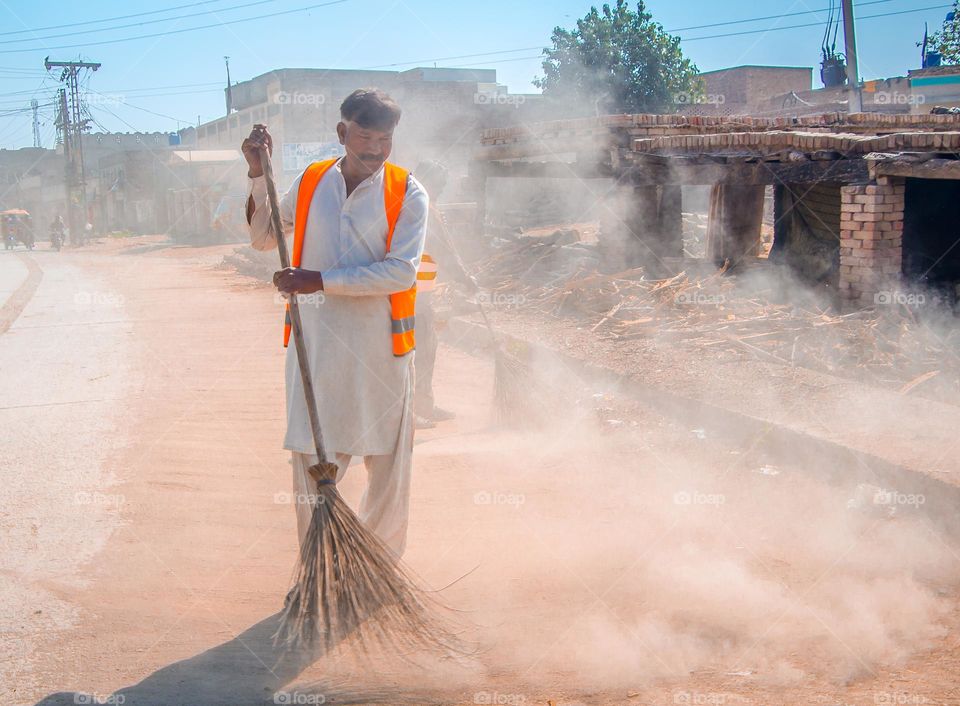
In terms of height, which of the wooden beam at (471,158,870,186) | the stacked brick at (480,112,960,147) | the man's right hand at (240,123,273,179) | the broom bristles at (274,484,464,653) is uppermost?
the stacked brick at (480,112,960,147)

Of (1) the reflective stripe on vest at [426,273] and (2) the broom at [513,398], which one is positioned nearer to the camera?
(1) the reflective stripe on vest at [426,273]

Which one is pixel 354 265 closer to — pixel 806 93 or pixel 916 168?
pixel 916 168

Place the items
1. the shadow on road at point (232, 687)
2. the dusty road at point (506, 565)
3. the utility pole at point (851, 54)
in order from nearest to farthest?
the shadow on road at point (232, 687) < the dusty road at point (506, 565) < the utility pole at point (851, 54)

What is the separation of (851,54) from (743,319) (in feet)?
40.5

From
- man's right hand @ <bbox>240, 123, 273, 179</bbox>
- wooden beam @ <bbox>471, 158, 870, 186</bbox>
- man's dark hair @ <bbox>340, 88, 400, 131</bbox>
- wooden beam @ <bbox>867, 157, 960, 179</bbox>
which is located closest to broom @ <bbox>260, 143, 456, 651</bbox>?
man's right hand @ <bbox>240, 123, 273, 179</bbox>

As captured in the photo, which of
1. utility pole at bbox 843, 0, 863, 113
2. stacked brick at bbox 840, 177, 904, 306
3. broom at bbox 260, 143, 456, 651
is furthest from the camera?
utility pole at bbox 843, 0, 863, 113

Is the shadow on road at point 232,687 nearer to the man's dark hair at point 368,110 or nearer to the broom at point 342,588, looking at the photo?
the broom at point 342,588

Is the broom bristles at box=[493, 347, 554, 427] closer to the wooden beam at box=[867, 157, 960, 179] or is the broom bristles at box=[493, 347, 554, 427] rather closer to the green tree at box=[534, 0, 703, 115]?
the wooden beam at box=[867, 157, 960, 179]

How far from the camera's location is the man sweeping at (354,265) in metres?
3.37

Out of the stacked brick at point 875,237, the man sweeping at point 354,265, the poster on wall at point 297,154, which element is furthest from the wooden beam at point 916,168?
the poster on wall at point 297,154

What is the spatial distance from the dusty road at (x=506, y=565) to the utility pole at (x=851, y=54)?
14.3m

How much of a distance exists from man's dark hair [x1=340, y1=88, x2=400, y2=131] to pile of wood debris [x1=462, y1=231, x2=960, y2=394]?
4.81 m

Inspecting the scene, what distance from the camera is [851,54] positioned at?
60.6 ft

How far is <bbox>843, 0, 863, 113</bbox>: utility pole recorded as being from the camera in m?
18.2
